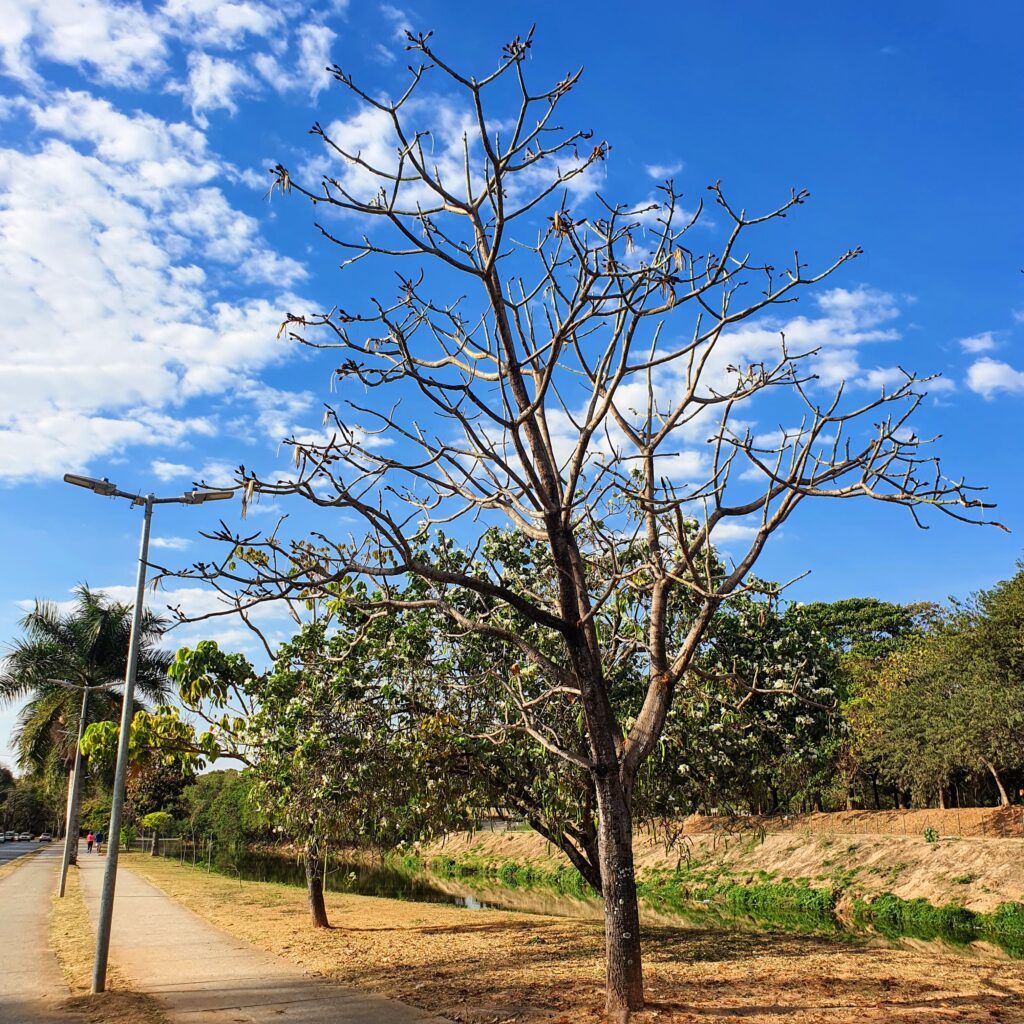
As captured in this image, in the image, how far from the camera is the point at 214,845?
154 ft

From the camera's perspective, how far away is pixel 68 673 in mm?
34688

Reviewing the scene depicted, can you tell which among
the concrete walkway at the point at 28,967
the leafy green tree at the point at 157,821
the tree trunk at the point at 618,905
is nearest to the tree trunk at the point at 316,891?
the concrete walkway at the point at 28,967

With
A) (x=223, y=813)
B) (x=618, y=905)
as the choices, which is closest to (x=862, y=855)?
(x=618, y=905)

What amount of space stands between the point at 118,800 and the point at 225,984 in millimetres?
2533

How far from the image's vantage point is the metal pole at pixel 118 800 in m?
10.3

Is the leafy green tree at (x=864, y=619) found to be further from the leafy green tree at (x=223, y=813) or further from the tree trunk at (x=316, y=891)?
the tree trunk at (x=316, y=891)

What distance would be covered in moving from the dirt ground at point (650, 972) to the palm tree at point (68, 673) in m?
18.7

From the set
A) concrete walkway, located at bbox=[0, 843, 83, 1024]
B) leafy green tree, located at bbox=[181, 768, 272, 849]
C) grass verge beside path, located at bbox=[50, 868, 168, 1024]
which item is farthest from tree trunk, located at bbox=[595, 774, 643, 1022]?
leafy green tree, located at bbox=[181, 768, 272, 849]

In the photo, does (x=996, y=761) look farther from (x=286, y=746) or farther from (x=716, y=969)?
(x=286, y=746)

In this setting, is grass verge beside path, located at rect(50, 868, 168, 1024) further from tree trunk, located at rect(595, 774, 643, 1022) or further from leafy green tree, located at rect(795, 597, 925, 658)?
leafy green tree, located at rect(795, 597, 925, 658)

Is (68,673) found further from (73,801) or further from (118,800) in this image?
(118,800)

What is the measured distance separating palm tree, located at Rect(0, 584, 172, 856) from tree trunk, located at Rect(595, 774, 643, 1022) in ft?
90.8

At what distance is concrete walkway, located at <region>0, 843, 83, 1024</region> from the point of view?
9320 mm

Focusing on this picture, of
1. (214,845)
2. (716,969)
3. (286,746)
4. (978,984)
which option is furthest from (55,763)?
(978,984)
